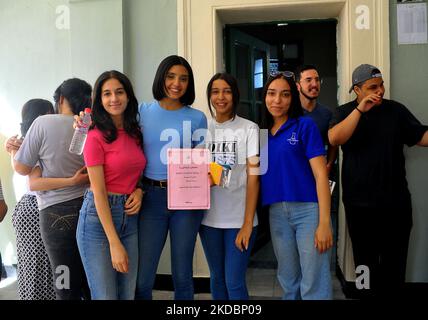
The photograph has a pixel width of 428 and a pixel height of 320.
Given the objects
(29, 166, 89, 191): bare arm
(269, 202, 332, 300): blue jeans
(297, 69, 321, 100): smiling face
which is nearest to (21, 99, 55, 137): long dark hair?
(29, 166, 89, 191): bare arm

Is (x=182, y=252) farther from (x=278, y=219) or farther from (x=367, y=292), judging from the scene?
(x=367, y=292)

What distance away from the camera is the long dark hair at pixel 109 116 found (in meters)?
1.31

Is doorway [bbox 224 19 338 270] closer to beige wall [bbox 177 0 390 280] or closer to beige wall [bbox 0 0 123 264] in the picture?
beige wall [bbox 177 0 390 280]

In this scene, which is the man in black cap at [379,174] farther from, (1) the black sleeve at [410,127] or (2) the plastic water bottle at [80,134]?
(2) the plastic water bottle at [80,134]

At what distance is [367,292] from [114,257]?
4.75ft

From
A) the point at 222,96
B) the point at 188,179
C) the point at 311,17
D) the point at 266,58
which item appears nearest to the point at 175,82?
the point at 222,96

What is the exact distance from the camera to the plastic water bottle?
4.62 feet

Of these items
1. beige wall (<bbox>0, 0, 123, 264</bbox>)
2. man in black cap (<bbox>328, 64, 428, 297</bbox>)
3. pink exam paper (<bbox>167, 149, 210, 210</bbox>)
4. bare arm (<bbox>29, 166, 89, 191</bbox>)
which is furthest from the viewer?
beige wall (<bbox>0, 0, 123, 264</bbox>)

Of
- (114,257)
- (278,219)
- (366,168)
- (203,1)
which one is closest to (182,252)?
(114,257)

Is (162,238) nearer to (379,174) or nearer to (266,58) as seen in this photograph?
(379,174)

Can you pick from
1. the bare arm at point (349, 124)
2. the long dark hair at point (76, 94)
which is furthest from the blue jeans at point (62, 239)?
the bare arm at point (349, 124)

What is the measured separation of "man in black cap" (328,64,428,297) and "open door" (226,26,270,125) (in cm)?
83

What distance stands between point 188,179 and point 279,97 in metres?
0.48

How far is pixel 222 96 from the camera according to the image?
4.96ft
